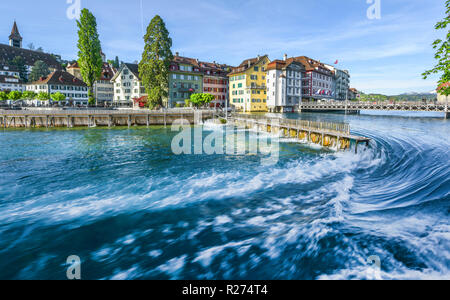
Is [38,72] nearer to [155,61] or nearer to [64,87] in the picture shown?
[64,87]

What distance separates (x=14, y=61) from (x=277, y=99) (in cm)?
12716

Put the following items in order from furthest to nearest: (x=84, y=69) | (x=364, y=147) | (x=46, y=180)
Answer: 1. (x=84, y=69)
2. (x=364, y=147)
3. (x=46, y=180)

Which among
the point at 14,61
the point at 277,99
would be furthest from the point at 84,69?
the point at 14,61

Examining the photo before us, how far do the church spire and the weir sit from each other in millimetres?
180516

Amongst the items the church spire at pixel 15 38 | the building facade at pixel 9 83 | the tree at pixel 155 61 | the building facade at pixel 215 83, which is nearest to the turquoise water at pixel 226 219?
the tree at pixel 155 61

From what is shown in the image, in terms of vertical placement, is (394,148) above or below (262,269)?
above

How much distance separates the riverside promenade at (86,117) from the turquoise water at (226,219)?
31.2 meters

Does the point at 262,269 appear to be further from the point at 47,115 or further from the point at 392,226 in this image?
the point at 47,115

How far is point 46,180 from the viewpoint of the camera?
17750 millimetres

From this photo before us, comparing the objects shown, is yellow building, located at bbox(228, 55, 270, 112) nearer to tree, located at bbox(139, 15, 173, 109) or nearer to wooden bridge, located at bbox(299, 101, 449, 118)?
wooden bridge, located at bbox(299, 101, 449, 118)

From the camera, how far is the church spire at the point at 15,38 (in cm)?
15725

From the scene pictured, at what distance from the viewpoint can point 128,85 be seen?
273 ft

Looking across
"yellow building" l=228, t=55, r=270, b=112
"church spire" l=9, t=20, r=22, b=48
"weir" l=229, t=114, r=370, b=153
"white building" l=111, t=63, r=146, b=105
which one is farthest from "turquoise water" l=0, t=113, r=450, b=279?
"church spire" l=9, t=20, r=22, b=48

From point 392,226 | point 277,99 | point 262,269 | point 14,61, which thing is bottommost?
point 262,269
